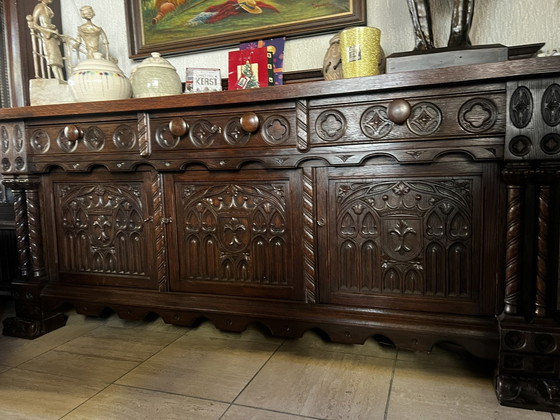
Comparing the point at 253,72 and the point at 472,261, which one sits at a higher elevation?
the point at 253,72

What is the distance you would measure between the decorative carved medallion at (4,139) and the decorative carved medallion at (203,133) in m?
0.79

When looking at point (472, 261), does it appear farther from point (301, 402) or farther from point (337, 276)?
point (301, 402)

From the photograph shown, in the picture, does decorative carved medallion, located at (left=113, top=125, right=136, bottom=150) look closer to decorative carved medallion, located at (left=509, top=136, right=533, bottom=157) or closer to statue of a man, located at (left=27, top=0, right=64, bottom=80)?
statue of a man, located at (left=27, top=0, right=64, bottom=80)

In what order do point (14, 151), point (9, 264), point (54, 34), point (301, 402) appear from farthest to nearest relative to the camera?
point (9, 264)
point (54, 34)
point (14, 151)
point (301, 402)

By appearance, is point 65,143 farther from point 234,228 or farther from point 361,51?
point 361,51

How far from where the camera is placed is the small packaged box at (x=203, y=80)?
1651 mm

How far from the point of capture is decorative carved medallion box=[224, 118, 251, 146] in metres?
1.30

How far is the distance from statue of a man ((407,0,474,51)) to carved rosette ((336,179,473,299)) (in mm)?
498

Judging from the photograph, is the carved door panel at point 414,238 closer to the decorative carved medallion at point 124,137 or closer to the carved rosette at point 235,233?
the carved rosette at point 235,233

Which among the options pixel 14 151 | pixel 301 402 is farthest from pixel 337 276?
pixel 14 151

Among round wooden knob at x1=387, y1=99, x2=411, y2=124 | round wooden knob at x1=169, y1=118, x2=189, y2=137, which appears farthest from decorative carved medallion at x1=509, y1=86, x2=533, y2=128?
round wooden knob at x1=169, y1=118, x2=189, y2=137

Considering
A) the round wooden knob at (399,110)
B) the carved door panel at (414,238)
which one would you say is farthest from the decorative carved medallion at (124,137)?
the round wooden knob at (399,110)

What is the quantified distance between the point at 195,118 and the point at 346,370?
98 cm

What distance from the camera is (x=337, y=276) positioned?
50.5 inches
